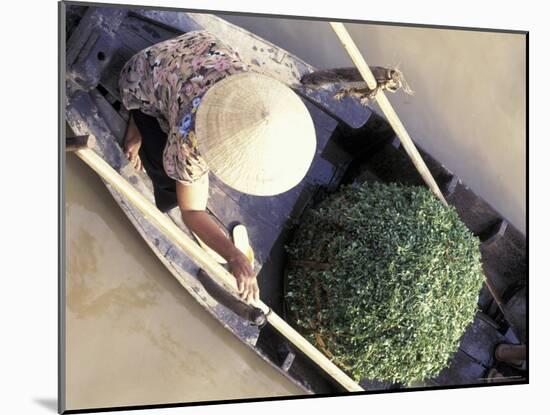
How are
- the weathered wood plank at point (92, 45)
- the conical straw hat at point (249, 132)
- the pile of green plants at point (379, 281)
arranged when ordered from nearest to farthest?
the conical straw hat at point (249, 132)
the weathered wood plank at point (92, 45)
the pile of green plants at point (379, 281)

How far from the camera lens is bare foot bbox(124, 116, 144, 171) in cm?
247

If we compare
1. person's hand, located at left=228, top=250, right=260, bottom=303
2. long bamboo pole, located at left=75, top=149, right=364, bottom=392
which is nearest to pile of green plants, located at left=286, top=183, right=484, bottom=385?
long bamboo pole, located at left=75, top=149, right=364, bottom=392

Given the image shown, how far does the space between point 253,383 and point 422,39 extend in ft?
4.49

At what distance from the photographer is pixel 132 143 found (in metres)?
2.48

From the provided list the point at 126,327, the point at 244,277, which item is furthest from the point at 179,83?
the point at 126,327

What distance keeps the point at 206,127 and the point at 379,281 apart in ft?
2.67

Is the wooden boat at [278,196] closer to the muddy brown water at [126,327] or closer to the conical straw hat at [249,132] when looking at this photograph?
the muddy brown water at [126,327]

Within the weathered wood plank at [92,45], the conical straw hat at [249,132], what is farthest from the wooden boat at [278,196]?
the conical straw hat at [249,132]

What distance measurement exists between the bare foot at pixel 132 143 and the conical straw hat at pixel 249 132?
259 millimetres

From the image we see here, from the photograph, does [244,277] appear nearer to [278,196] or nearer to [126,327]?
[278,196]

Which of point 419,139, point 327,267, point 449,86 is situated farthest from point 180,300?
point 449,86

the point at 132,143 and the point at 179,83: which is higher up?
the point at 179,83

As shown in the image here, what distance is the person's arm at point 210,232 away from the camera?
2.53m

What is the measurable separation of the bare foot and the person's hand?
1.48 feet
